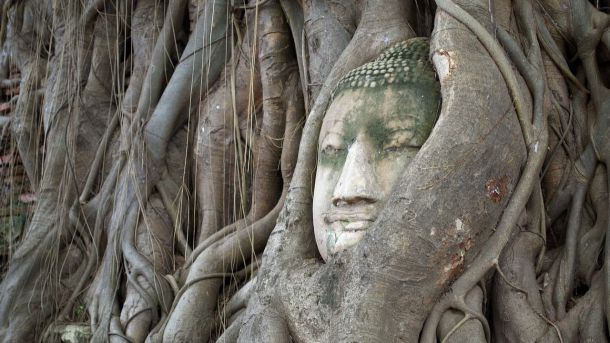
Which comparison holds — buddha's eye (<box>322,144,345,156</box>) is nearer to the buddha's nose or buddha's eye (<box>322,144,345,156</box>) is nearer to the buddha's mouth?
the buddha's nose

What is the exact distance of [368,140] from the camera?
2.46m

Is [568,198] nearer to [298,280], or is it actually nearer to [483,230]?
[483,230]

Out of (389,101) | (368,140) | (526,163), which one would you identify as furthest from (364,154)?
(526,163)

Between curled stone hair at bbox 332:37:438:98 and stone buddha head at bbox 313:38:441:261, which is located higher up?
curled stone hair at bbox 332:37:438:98

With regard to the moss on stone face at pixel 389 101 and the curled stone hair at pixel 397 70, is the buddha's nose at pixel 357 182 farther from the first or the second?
Answer: the curled stone hair at pixel 397 70

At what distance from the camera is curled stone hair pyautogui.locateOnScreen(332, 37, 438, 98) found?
2.49m

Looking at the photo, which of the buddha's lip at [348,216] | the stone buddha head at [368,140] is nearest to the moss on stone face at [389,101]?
the stone buddha head at [368,140]

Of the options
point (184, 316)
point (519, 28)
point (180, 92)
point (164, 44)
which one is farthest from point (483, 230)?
point (164, 44)

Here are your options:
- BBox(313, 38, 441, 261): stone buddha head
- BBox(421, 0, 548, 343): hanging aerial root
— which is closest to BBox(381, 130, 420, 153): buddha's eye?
BBox(313, 38, 441, 261): stone buddha head

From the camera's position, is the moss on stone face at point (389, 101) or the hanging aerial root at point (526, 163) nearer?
the hanging aerial root at point (526, 163)

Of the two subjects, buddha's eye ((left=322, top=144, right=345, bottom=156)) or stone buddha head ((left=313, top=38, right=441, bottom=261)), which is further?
buddha's eye ((left=322, top=144, right=345, bottom=156))

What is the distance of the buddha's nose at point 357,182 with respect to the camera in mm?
2369

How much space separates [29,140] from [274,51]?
5.57 feet

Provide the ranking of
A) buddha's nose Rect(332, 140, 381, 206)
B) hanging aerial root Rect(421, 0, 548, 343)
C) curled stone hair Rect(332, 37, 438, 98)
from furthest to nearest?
curled stone hair Rect(332, 37, 438, 98)
buddha's nose Rect(332, 140, 381, 206)
hanging aerial root Rect(421, 0, 548, 343)
